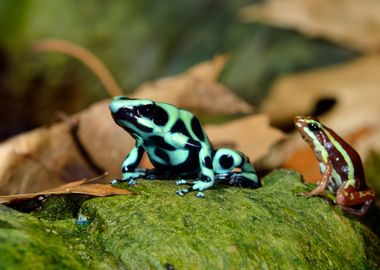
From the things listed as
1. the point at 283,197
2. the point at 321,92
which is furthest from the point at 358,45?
the point at 283,197

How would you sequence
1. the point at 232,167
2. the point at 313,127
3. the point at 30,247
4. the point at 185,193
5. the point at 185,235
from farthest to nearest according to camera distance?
the point at 313,127, the point at 232,167, the point at 185,193, the point at 185,235, the point at 30,247

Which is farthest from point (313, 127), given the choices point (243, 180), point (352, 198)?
point (243, 180)

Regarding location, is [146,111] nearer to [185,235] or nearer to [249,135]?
[185,235]

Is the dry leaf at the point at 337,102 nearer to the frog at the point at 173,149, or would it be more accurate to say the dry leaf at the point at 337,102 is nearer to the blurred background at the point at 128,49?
the blurred background at the point at 128,49

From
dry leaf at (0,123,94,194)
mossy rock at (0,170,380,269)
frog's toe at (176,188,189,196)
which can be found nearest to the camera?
mossy rock at (0,170,380,269)

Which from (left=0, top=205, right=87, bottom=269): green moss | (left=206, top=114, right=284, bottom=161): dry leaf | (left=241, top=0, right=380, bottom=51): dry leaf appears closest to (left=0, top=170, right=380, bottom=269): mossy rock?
(left=0, top=205, right=87, bottom=269): green moss

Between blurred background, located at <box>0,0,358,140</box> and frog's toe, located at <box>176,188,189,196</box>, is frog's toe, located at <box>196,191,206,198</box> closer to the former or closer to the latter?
frog's toe, located at <box>176,188,189,196</box>
